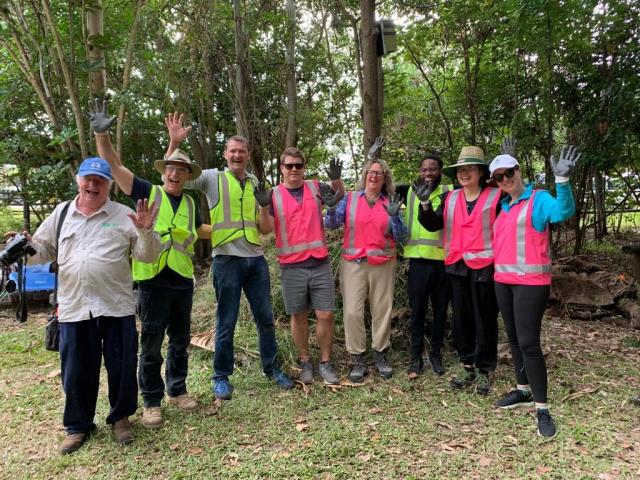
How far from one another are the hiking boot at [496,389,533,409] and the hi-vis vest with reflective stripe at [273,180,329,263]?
1.96 meters

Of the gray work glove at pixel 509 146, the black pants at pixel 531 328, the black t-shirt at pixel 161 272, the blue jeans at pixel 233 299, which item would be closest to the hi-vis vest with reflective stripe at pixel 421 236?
the gray work glove at pixel 509 146

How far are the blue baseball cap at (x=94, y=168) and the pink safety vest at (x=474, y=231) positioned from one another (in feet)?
9.39

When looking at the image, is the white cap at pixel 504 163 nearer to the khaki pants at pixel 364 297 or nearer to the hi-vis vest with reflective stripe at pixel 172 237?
the khaki pants at pixel 364 297

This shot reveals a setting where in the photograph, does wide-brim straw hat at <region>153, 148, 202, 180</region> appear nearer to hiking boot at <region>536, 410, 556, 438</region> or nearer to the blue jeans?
the blue jeans

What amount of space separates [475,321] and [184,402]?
8.57 ft

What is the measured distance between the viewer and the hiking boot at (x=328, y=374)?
4164 millimetres

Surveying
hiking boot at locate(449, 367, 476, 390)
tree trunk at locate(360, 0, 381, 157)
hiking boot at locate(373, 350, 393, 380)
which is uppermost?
tree trunk at locate(360, 0, 381, 157)

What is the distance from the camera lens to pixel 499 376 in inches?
168

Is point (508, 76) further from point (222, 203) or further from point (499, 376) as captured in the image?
point (222, 203)

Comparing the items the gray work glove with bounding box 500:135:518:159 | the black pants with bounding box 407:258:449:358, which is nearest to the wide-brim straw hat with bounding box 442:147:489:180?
the gray work glove with bounding box 500:135:518:159

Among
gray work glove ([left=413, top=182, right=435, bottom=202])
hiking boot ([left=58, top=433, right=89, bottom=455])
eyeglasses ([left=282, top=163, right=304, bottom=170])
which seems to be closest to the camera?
hiking boot ([left=58, top=433, right=89, bottom=455])

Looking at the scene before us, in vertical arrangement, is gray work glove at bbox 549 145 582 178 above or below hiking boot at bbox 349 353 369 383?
above

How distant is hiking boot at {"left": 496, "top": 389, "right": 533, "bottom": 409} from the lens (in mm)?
3682

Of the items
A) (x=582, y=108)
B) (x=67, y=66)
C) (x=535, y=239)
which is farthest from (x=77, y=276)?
(x=582, y=108)
